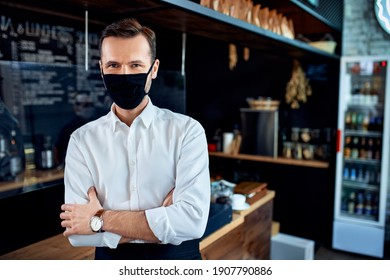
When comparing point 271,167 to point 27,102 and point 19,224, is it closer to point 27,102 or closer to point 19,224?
point 27,102

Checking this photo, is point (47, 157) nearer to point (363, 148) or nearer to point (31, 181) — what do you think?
point (31, 181)

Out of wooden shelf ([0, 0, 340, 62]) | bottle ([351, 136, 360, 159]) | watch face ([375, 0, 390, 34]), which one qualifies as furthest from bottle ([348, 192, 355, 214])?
watch face ([375, 0, 390, 34])

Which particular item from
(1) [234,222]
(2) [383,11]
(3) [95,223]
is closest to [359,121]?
(2) [383,11]

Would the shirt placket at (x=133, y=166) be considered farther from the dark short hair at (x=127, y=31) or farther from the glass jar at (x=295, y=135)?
the glass jar at (x=295, y=135)

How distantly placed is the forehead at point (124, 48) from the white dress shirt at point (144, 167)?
0.19 meters

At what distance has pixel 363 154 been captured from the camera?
342 centimetres

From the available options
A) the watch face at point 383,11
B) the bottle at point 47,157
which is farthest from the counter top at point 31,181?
→ the watch face at point 383,11

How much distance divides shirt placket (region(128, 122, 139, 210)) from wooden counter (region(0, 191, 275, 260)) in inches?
14.0

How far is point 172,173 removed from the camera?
1.30 m

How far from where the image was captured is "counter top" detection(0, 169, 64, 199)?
1.70 metres

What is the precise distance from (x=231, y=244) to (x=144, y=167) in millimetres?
916

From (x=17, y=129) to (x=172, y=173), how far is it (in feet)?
4.98
